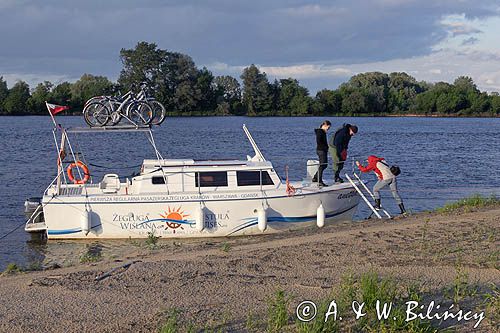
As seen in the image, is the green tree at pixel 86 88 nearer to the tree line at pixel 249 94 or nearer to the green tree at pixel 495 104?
the tree line at pixel 249 94

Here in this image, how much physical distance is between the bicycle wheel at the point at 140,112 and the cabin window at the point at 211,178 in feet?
6.69

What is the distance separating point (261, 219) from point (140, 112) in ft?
14.2

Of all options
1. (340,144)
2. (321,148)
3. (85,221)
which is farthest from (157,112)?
(340,144)

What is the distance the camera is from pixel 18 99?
364ft

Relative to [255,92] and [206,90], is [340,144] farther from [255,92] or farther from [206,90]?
[255,92]

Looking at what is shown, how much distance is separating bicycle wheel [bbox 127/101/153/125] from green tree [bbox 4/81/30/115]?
99792 millimetres

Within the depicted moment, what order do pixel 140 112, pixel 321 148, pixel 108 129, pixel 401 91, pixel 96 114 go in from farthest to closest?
pixel 401 91 < pixel 321 148 < pixel 140 112 < pixel 96 114 < pixel 108 129

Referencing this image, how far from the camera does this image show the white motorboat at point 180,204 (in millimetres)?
17109

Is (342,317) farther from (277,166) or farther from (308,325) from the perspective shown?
(277,166)

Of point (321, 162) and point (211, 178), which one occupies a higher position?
point (321, 162)

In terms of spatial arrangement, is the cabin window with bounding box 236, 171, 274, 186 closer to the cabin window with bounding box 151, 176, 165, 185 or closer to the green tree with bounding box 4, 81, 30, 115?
the cabin window with bounding box 151, 176, 165, 185

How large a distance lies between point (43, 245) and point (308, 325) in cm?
1208

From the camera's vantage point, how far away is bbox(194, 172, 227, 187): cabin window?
1750 centimetres

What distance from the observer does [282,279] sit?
953cm
